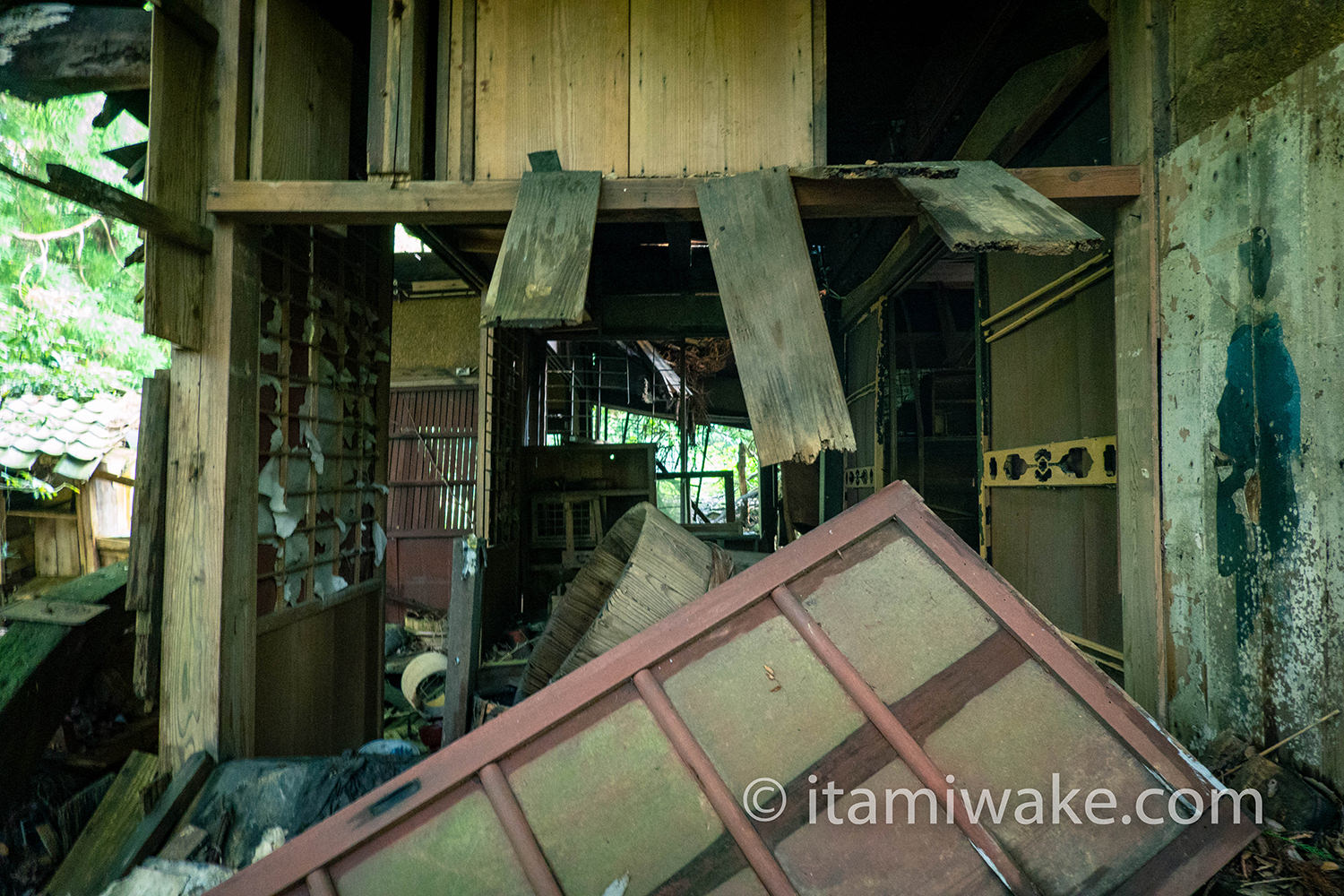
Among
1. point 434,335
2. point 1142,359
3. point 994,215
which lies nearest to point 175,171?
point 994,215

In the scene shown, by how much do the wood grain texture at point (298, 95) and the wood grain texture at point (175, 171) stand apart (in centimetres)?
24

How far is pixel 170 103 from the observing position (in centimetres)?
307

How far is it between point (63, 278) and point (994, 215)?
615 inches

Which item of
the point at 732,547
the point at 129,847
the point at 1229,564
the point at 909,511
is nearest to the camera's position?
the point at 909,511

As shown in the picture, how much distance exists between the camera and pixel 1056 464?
12.3 feet

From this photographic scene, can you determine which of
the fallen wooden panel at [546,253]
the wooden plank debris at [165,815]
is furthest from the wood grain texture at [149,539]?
the fallen wooden panel at [546,253]

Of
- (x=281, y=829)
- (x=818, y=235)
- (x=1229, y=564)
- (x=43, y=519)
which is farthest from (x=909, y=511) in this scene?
(x=43, y=519)

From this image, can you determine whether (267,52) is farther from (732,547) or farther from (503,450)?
(732,547)

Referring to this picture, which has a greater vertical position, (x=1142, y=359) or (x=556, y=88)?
(x=556, y=88)

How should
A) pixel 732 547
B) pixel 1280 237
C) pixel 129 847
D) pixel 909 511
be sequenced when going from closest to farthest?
pixel 909 511
pixel 1280 237
pixel 129 847
pixel 732 547

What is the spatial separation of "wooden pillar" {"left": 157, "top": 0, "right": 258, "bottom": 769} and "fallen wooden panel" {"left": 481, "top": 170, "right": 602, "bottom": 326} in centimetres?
142

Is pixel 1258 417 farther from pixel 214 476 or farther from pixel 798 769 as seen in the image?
pixel 214 476

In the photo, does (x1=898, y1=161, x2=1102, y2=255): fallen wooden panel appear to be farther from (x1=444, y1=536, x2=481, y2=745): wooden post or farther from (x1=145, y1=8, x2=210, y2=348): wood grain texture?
(x1=145, y1=8, x2=210, y2=348): wood grain texture

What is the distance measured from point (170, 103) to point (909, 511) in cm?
358
